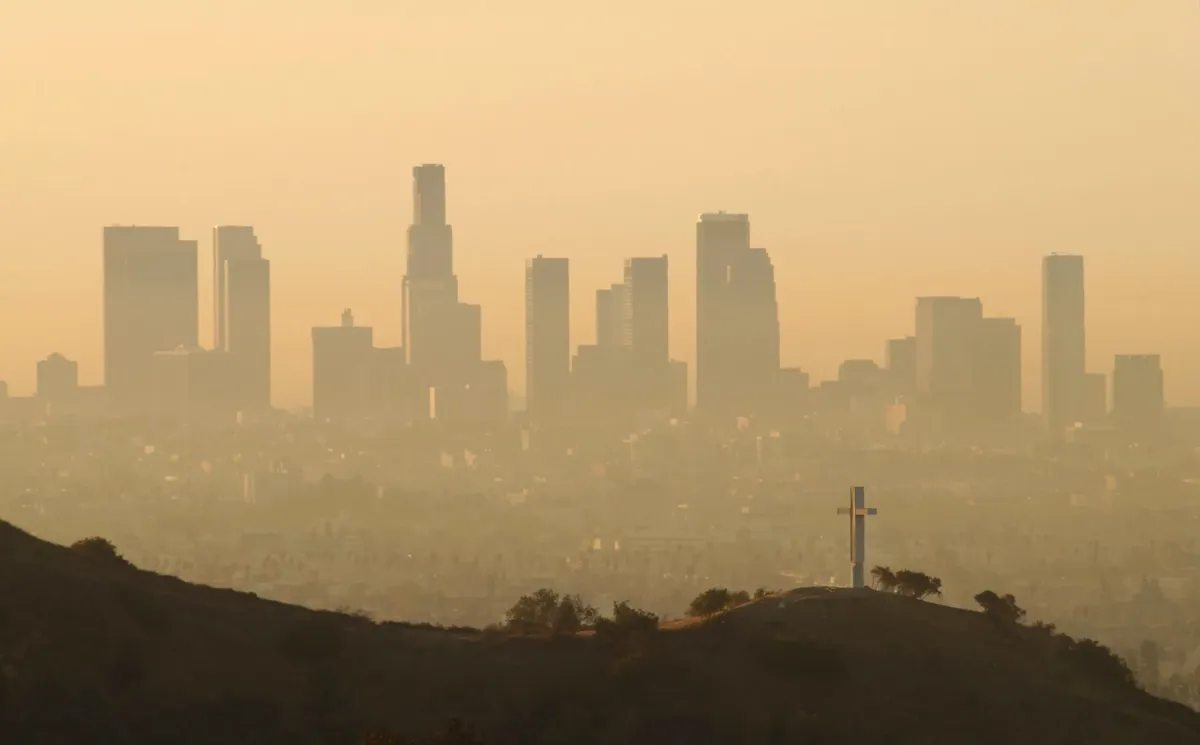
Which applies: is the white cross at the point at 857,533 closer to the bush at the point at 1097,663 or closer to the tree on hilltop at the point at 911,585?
the tree on hilltop at the point at 911,585

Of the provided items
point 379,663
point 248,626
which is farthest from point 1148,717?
point 248,626

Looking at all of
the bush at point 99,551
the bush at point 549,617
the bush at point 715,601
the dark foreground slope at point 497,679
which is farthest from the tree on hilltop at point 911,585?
the bush at point 99,551

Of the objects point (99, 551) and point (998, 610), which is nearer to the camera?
point (99, 551)

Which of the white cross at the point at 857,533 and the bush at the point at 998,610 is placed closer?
the white cross at the point at 857,533

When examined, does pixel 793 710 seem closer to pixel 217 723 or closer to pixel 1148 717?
pixel 1148 717

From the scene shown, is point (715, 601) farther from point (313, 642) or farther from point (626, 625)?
point (313, 642)

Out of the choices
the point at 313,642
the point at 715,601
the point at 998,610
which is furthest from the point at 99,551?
the point at 998,610
